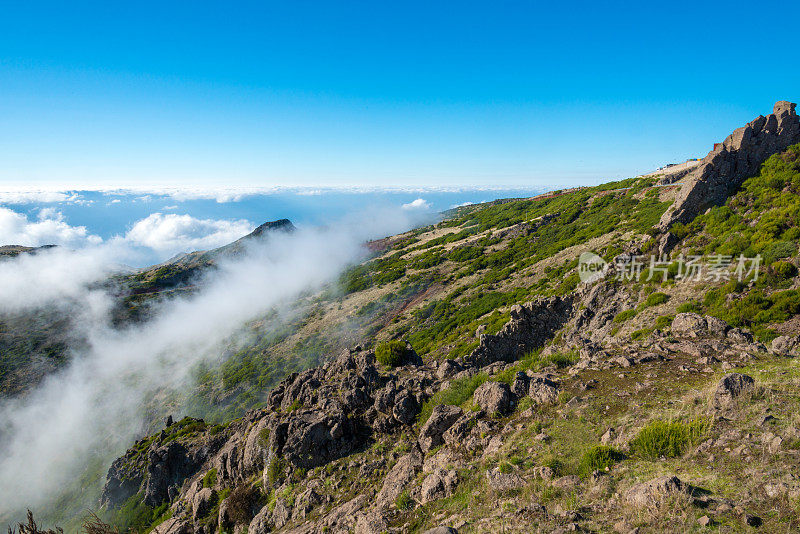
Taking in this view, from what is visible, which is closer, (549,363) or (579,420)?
(579,420)

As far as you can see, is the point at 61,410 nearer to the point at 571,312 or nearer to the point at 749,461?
the point at 571,312

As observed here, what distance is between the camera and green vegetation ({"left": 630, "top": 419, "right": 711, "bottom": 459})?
7391 mm

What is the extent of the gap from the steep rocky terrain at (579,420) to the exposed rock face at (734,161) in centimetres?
17

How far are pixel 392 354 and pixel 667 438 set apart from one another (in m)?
12.5

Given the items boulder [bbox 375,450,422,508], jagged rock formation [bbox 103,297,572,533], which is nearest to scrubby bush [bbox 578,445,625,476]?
jagged rock formation [bbox 103,297,572,533]

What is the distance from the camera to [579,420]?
9.31 m

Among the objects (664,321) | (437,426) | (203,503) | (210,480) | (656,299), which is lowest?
(210,480)

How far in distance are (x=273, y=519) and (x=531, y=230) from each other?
6274 cm

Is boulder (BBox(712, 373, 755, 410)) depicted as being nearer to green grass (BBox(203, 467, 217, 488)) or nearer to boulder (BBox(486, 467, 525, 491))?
boulder (BBox(486, 467, 525, 491))

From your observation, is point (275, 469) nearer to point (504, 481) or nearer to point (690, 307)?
point (504, 481)

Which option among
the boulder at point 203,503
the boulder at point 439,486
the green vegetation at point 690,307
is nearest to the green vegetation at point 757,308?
the green vegetation at point 690,307

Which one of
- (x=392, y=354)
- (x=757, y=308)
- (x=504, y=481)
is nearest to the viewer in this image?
(x=504, y=481)

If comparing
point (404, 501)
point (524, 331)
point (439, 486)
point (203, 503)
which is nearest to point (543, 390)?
point (439, 486)

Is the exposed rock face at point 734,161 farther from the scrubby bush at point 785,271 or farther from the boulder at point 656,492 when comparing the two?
the boulder at point 656,492
